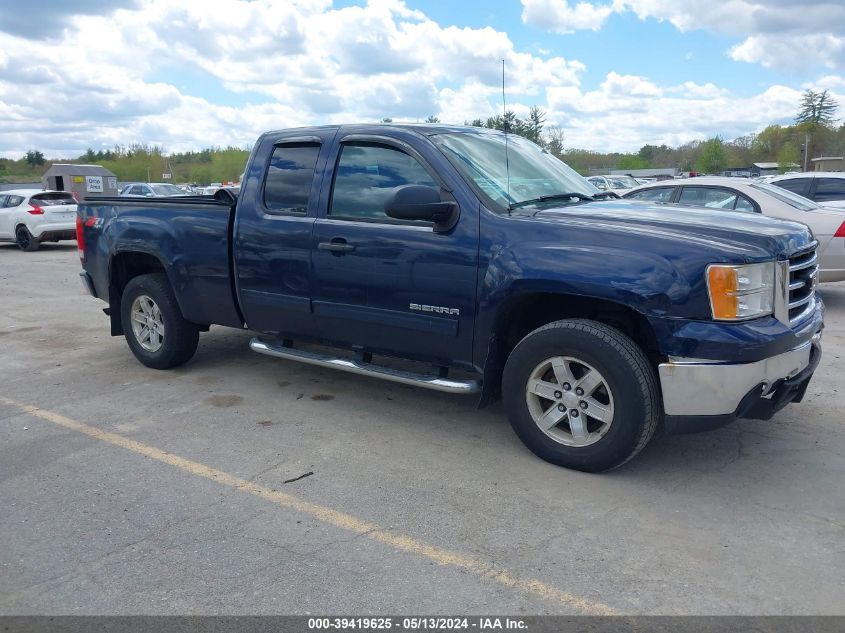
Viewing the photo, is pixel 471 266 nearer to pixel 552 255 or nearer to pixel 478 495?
pixel 552 255

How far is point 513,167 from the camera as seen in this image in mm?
5023

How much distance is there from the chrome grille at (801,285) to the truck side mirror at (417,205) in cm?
194

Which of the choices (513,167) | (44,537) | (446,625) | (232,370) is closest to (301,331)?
(232,370)

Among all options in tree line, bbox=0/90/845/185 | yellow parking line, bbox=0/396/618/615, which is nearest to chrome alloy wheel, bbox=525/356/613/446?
yellow parking line, bbox=0/396/618/615

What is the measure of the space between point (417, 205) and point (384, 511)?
1716 millimetres

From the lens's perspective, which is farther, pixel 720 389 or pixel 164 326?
pixel 164 326

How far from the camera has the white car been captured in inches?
760

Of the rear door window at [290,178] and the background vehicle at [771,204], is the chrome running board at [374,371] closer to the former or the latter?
the rear door window at [290,178]

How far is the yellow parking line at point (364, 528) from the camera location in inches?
119

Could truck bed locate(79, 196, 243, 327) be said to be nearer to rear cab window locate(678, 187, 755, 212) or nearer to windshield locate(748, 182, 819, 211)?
rear cab window locate(678, 187, 755, 212)

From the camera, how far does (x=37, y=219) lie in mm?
Result: 19328

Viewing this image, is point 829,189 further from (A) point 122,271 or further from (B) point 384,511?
(B) point 384,511

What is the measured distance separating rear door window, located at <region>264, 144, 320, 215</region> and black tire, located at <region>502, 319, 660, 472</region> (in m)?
2.01

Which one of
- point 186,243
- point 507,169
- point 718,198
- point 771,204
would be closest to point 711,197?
point 718,198
